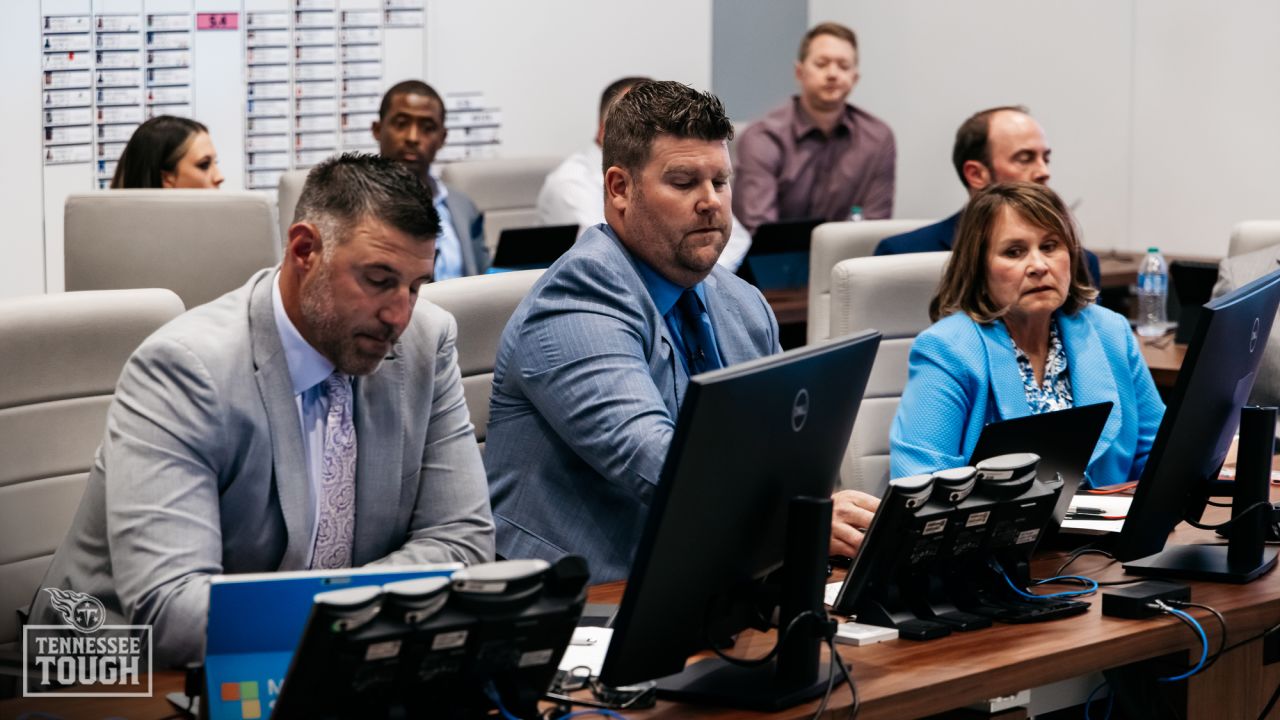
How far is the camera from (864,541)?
6.23 feet

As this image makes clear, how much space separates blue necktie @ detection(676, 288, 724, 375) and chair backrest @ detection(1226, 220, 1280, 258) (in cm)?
213

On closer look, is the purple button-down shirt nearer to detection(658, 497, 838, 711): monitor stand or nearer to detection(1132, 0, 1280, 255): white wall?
detection(1132, 0, 1280, 255): white wall

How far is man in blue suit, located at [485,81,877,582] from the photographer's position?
7.45 ft

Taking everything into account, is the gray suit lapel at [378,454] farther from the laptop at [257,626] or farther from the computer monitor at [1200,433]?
the computer monitor at [1200,433]

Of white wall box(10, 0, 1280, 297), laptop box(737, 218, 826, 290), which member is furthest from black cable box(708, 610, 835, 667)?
white wall box(10, 0, 1280, 297)

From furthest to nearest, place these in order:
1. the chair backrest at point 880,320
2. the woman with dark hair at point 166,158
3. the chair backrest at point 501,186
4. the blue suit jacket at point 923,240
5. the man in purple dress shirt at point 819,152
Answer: the man in purple dress shirt at point 819,152 → the chair backrest at point 501,186 → the woman with dark hair at point 166,158 → the blue suit jacket at point 923,240 → the chair backrest at point 880,320

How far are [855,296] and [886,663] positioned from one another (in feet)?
4.87

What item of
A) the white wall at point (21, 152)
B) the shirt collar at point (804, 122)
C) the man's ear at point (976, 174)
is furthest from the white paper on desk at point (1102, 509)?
the shirt collar at point (804, 122)

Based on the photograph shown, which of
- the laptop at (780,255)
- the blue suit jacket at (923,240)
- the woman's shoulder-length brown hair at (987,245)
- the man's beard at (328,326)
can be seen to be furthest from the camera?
the laptop at (780,255)

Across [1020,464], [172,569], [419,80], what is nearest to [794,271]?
[419,80]

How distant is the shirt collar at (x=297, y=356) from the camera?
2039 millimetres

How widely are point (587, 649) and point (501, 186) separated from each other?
14.2ft

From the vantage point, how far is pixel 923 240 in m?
4.09

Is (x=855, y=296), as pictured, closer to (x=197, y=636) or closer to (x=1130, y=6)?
(x=197, y=636)
